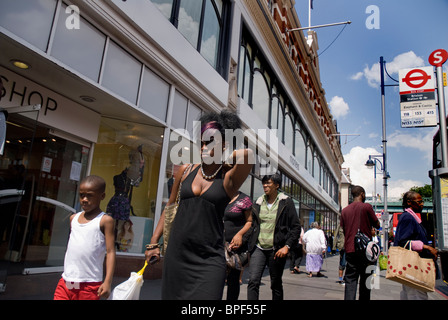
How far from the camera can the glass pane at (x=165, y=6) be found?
6.94 m

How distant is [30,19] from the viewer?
4.47 m

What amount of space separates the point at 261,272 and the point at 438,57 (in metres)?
5.09

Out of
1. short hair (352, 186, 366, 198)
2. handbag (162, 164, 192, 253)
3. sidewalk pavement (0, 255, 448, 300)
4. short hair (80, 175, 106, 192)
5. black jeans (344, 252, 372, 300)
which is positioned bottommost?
sidewalk pavement (0, 255, 448, 300)

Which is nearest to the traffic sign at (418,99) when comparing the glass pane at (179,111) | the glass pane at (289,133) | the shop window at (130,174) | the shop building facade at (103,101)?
the shop building facade at (103,101)

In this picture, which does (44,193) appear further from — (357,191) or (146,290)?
(357,191)

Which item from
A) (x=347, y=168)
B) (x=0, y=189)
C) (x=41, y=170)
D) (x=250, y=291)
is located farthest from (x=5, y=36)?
(x=347, y=168)

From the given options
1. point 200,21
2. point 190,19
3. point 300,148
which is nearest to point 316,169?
point 300,148

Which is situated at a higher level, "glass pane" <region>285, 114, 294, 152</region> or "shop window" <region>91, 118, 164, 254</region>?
"glass pane" <region>285, 114, 294, 152</region>

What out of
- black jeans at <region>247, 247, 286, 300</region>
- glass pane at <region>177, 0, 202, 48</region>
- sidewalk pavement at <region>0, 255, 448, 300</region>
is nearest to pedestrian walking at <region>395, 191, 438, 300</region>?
black jeans at <region>247, 247, 286, 300</region>

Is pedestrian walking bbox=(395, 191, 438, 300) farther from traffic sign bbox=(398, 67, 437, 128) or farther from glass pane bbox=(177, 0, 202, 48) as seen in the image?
glass pane bbox=(177, 0, 202, 48)

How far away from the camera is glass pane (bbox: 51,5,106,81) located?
4.93m

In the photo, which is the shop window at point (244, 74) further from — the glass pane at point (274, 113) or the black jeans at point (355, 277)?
the black jeans at point (355, 277)

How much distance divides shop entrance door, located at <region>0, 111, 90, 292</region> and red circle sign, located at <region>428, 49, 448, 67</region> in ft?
22.7

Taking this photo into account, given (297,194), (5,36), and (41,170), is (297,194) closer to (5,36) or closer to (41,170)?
(41,170)
